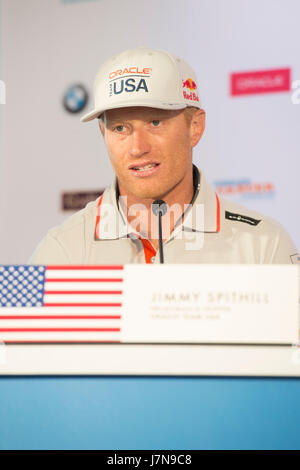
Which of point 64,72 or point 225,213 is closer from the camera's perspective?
point 225,213

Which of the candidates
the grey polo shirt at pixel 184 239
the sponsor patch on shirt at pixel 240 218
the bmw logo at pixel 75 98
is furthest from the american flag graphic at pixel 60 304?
the bmw logo at pixel 75 98

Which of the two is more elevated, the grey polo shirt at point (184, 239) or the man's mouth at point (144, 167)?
the man's mouth at point (144, 167)

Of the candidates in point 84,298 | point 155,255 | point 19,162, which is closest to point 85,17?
point 19,162

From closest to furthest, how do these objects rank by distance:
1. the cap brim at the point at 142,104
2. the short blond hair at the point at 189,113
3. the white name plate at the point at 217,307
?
the white name plate at the point at 217,307, the cap brim at the point at 142,104, the short blond hair at the point at 189,113

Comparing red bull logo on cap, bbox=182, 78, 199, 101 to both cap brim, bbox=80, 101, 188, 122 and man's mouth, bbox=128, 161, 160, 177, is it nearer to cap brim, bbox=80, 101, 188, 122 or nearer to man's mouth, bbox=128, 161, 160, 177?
cap brim, bbox=80, 101, 188, 122

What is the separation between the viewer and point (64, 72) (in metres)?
2.71

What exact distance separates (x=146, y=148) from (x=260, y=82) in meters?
1.04

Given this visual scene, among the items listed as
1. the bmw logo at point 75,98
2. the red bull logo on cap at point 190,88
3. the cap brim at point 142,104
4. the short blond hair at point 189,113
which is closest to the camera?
the cap brim at point 142,104

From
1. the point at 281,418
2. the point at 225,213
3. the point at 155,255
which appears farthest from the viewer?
the point at 225,213

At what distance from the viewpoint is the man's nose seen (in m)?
1.51

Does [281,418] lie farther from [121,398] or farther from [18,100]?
[18,100]

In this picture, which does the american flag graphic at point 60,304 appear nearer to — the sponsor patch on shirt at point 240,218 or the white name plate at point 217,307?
the white name plate at point 217,307

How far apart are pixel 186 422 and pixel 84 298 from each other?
8.7 inches

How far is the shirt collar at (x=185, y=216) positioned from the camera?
149cm
